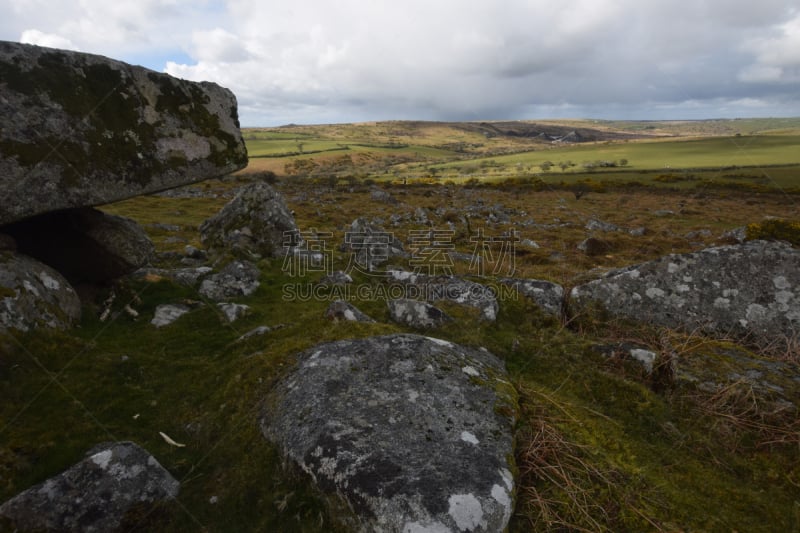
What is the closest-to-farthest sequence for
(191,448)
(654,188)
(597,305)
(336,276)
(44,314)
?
(191,448), (44,314), (597,305), (336,276), (654,188)

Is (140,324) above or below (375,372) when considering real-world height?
below

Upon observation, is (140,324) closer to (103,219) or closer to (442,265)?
(103,219)

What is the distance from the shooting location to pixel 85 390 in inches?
229

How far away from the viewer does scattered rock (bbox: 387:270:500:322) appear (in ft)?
27.7

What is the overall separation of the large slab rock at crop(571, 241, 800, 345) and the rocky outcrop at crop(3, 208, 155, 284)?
1068 centimetres

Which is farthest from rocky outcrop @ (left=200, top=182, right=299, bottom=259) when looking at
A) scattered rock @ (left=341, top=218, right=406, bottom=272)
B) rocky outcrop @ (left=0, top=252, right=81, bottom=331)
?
rocky outcrop @ (left=0, top=252, right=81, bottom=331)

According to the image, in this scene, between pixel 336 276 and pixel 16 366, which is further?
pixel 336 276

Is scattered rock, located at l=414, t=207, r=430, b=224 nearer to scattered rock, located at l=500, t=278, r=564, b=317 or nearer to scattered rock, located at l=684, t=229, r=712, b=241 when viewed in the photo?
scattered rock, located at l=684, t=229, r=712, b=241

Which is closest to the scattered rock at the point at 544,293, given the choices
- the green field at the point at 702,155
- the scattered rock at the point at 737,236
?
the scattered rock at the point at 737,236

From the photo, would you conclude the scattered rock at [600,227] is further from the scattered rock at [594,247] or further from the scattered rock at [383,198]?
the scattered rock at [383,198]

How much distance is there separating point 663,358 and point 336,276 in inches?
334

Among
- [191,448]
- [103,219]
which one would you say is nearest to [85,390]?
[191,448]

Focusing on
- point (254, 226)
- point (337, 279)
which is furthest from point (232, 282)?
point (254, 226)

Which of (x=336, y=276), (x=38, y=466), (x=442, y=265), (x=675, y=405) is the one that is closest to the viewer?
(x=38, y=466)
